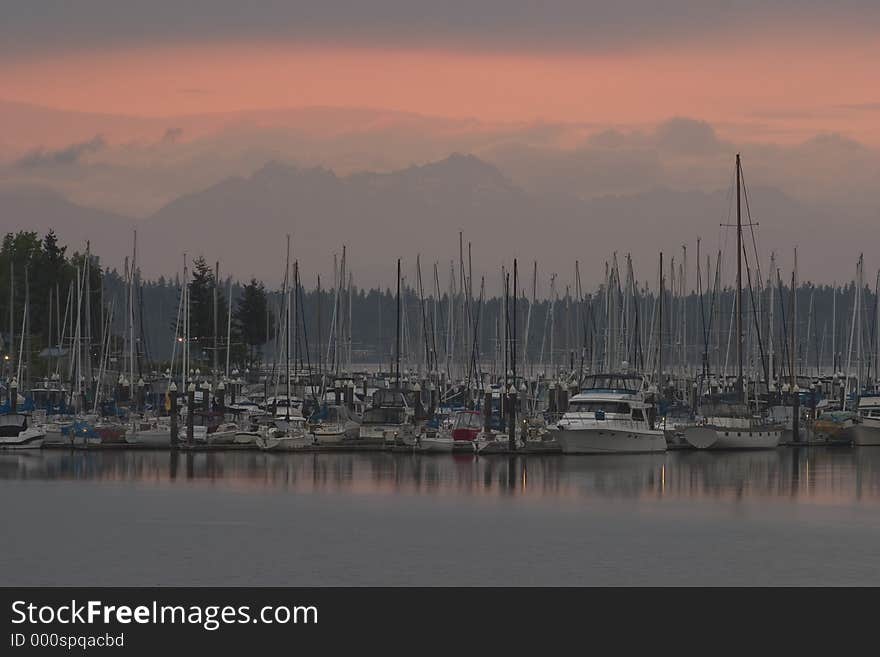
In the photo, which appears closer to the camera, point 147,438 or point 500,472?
point 500,472

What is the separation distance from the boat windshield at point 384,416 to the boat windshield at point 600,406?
1164 centimetres

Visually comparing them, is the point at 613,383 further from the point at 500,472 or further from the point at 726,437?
the point at 500,472

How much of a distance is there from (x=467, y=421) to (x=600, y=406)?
400 inches

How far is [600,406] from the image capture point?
88.7 m

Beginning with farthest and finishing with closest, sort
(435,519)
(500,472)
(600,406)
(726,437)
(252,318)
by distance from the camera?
(252,318) < (726,437) < (600,406) < (500,472) < (435,519)

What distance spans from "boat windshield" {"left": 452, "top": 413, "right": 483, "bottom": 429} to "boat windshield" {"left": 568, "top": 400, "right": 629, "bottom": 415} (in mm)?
7500

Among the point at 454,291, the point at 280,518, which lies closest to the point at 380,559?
the point at 280,518

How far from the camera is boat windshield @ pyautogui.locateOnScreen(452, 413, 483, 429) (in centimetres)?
9506

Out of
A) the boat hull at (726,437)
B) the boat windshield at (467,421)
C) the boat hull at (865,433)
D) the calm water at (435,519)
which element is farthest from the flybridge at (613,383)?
the boat hull at (865,433)

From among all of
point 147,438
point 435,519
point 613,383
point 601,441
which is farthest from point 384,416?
point 435,519

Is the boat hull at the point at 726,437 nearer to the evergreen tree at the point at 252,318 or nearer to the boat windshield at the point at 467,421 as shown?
the boat windshield at the point at 467,421

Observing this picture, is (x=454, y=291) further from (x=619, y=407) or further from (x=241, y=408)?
(x=619, y=407)

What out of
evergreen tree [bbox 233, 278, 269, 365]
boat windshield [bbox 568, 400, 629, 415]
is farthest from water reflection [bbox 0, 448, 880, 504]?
evergreen tree [bbox 233, 278, 269, 365]
